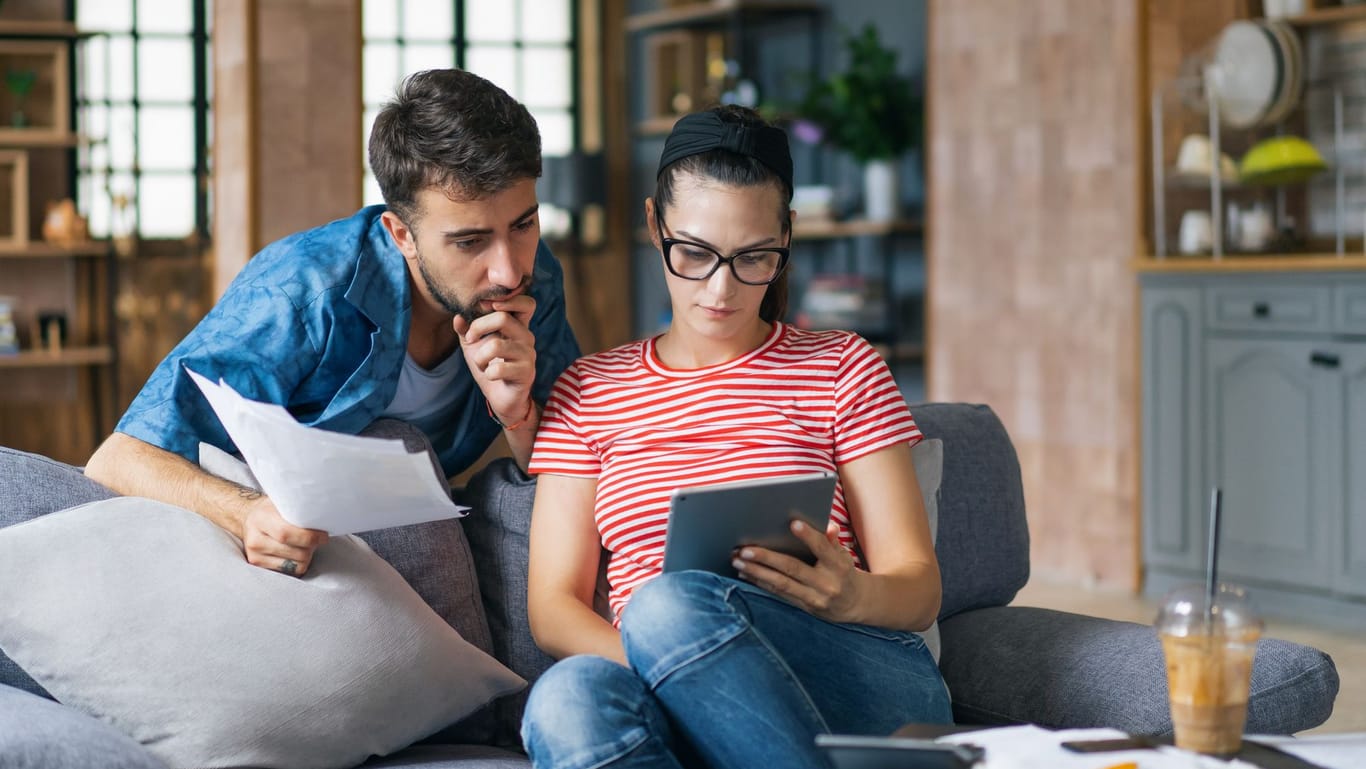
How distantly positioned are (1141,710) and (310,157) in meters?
3.31

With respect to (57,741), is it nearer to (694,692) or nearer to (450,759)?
(450,759)

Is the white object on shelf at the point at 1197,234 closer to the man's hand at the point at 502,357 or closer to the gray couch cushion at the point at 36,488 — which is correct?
the man's hand at the point at 502,357

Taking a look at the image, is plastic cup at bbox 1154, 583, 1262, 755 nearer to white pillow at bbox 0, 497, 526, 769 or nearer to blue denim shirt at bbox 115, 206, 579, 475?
white pillow at bbox 0, 497, 526, 769

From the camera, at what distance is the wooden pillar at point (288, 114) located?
4.32m

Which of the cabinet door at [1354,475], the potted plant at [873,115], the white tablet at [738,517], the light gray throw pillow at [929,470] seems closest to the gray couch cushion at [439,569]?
the white tablet at [738,517]

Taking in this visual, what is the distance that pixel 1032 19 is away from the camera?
5027 mm

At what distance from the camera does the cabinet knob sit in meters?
4.21

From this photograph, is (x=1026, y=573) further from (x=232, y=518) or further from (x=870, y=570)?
(x=232, y=518)

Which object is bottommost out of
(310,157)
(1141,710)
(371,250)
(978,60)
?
(1141,710)

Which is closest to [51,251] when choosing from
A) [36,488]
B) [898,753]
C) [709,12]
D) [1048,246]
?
[709,12]

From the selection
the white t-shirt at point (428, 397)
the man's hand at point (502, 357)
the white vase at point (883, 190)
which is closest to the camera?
the man's hand at point (502, 357)

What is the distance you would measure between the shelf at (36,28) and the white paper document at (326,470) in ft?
19.7

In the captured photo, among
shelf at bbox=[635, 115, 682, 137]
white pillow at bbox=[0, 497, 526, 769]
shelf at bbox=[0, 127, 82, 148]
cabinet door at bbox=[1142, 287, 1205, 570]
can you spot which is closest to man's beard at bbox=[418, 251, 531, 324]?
white pillow at bbox=[0, 497, 526, 769]

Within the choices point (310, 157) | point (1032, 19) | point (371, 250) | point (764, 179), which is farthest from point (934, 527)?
point (1032, 19)
